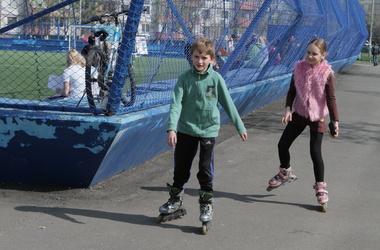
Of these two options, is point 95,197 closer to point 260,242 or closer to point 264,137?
point 260,242

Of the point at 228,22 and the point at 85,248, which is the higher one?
the point at 228,22

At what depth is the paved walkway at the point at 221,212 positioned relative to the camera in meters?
4.36

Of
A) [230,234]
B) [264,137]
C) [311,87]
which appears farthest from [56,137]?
[264,137]

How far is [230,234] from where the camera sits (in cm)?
455

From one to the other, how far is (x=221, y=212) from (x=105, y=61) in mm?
1893

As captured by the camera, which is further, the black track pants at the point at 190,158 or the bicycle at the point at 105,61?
the bicycle at the point at 105,61

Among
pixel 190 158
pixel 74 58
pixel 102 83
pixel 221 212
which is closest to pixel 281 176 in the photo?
pixel 221 212

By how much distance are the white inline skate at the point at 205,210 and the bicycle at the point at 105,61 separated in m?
1.25

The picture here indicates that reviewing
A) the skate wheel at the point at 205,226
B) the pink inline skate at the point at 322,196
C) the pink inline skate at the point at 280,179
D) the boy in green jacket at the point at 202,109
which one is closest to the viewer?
the skate wheel at the point at 205,226

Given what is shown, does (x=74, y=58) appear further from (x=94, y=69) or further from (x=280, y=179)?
(x=280, y=179)

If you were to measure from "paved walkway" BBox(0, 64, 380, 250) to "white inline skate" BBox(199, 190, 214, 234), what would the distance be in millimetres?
71

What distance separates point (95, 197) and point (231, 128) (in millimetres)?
4257

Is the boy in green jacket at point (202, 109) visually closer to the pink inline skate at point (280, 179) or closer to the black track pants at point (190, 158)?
the black track pants at point (190, 158)

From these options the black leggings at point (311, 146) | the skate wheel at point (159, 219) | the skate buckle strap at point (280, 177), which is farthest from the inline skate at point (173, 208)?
the black leggings at point (311, 146)
